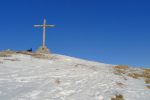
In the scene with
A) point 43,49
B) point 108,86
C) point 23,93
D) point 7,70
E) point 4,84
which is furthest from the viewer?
point 43,49

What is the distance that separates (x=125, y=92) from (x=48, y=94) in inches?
147

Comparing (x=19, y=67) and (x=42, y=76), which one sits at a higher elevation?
(x=19, y=67)

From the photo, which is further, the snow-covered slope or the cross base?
the cross base

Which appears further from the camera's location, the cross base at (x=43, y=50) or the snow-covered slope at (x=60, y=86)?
the cross base at (x=43, y=50)

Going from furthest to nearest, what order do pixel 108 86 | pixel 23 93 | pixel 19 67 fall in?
pixel 19 67, pixel 108 86, pixel 23 93

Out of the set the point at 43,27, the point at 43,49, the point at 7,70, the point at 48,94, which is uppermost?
the point at 43,27

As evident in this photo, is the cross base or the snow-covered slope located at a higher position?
the cross base

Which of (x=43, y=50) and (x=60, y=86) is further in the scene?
(x=43, y=50)

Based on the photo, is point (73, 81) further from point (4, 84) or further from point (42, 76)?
point (4, 84)

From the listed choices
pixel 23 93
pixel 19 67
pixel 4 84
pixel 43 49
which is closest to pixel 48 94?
pixel 23 93

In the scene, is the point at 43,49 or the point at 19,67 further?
the point at 43,49

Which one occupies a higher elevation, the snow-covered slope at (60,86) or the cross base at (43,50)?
the cross base at (43,50)

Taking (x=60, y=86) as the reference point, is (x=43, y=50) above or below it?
above

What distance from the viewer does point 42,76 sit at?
1584cm
